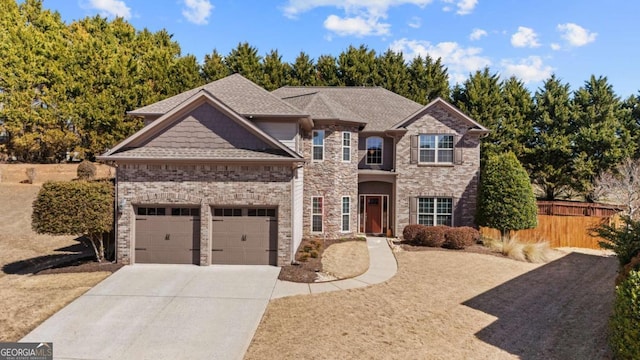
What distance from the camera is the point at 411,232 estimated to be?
1819cm

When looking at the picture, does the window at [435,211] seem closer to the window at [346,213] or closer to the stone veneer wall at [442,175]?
the stone veneer wall at [442,175]

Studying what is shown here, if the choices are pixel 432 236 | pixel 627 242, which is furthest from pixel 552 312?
pixel 432 236

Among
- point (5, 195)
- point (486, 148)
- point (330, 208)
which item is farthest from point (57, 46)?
point (486, 148)

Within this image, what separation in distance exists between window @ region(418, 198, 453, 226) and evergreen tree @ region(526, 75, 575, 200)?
47.0ft

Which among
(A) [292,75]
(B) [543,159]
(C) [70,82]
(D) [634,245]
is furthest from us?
(A) [292,75]

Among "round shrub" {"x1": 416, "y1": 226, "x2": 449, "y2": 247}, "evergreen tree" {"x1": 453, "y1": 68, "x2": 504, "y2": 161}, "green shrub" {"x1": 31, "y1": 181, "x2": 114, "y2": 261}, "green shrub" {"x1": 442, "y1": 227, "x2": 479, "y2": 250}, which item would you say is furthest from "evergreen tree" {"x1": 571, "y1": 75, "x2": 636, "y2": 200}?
"green shrub" {"x1": 31, "y1": 181, "x2": 114, "y2": 261}

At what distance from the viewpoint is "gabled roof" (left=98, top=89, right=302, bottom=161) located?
13094 mm

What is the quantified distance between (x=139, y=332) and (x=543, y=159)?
31.8m

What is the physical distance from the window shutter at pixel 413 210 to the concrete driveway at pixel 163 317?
10.2 meters

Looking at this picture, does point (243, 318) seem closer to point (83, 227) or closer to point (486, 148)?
point (83, 227)

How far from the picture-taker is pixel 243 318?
8992 mm

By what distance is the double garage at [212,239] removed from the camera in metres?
13.4

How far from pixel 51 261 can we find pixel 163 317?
9.95 meters

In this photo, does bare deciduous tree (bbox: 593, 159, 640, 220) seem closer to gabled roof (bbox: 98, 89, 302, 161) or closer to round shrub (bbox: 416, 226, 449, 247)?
round shrub (bbox: 416, 226, 449, 247)
